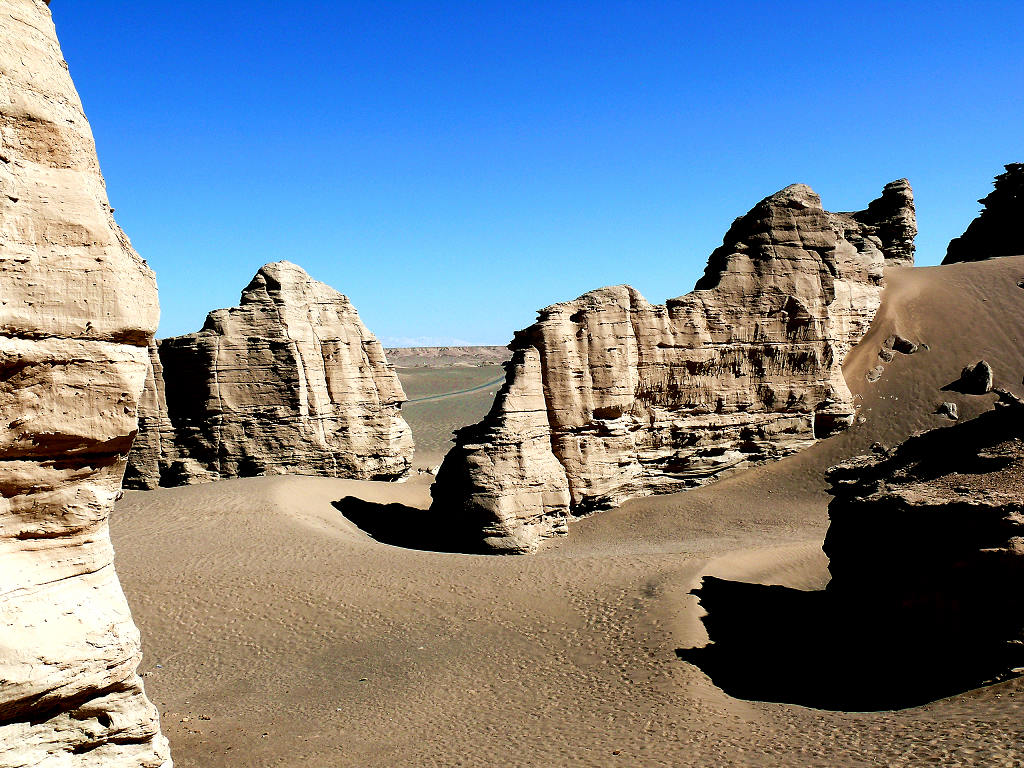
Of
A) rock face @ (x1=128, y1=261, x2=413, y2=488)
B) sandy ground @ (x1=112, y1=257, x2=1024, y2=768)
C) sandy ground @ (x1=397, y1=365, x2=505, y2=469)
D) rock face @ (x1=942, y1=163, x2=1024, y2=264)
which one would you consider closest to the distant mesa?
sandy ground @ (x1=397, y1=365, x2=505, y2=469)

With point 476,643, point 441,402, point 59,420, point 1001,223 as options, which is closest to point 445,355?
point 441,402

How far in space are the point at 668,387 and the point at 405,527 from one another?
32.6ft

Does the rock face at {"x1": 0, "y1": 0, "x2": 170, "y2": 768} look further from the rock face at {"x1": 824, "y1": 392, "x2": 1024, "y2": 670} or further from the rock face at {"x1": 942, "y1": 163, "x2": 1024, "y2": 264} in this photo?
the rock face at {"x1": 942, "y1": 163, "x2": 1024, "y2": 264}

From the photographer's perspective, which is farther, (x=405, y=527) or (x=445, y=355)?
(x=445, y=355)

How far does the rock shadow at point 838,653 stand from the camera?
39.5 feet

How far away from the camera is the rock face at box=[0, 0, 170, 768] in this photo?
217 inches

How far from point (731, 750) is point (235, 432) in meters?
21.1

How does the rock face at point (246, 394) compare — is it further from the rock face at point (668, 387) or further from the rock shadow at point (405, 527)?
the rock face at point (668, 387)

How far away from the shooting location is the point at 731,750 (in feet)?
34.6

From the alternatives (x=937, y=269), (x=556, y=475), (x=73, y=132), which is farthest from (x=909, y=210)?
(x=73, y=132)

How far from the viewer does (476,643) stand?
1469cm

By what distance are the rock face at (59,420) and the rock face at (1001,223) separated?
51.9 metres

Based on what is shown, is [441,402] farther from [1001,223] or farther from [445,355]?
[445,355]

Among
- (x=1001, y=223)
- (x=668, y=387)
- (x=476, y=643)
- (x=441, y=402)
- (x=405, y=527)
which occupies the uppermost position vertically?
(x=1001, y=223)
